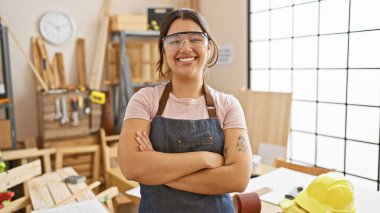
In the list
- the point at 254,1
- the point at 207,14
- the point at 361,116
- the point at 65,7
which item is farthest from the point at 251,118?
the point at 65,7

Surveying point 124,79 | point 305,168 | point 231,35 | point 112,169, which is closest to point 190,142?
point 305,168

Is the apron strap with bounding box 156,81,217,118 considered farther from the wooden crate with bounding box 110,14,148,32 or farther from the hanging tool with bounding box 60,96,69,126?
the wooden crate with bounding box 110,14,148,32

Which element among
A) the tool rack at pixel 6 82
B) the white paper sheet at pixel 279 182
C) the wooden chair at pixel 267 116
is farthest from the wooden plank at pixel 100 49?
the white paper sheet at pixel 279 182

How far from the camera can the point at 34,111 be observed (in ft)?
11.6

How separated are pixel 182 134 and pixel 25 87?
9.04 feet

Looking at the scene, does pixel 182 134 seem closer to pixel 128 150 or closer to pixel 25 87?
pixel 128 150

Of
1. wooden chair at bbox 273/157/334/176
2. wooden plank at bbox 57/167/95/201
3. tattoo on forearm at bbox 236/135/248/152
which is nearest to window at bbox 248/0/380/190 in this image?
wooden chair at bbox 273/157/334/176

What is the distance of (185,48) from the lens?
1.24 m

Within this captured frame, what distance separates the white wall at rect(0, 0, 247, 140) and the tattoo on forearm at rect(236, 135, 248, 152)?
2.55m

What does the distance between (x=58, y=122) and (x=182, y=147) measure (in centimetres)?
239

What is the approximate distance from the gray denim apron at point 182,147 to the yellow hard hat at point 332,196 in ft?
1.02

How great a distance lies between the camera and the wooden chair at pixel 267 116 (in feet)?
9.58

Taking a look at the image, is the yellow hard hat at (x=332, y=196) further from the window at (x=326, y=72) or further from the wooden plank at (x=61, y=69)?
the wooden plank at (x=61, y=69)

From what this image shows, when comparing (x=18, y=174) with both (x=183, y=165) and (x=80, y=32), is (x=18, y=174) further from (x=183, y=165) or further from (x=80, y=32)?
(x=80, y=32)
